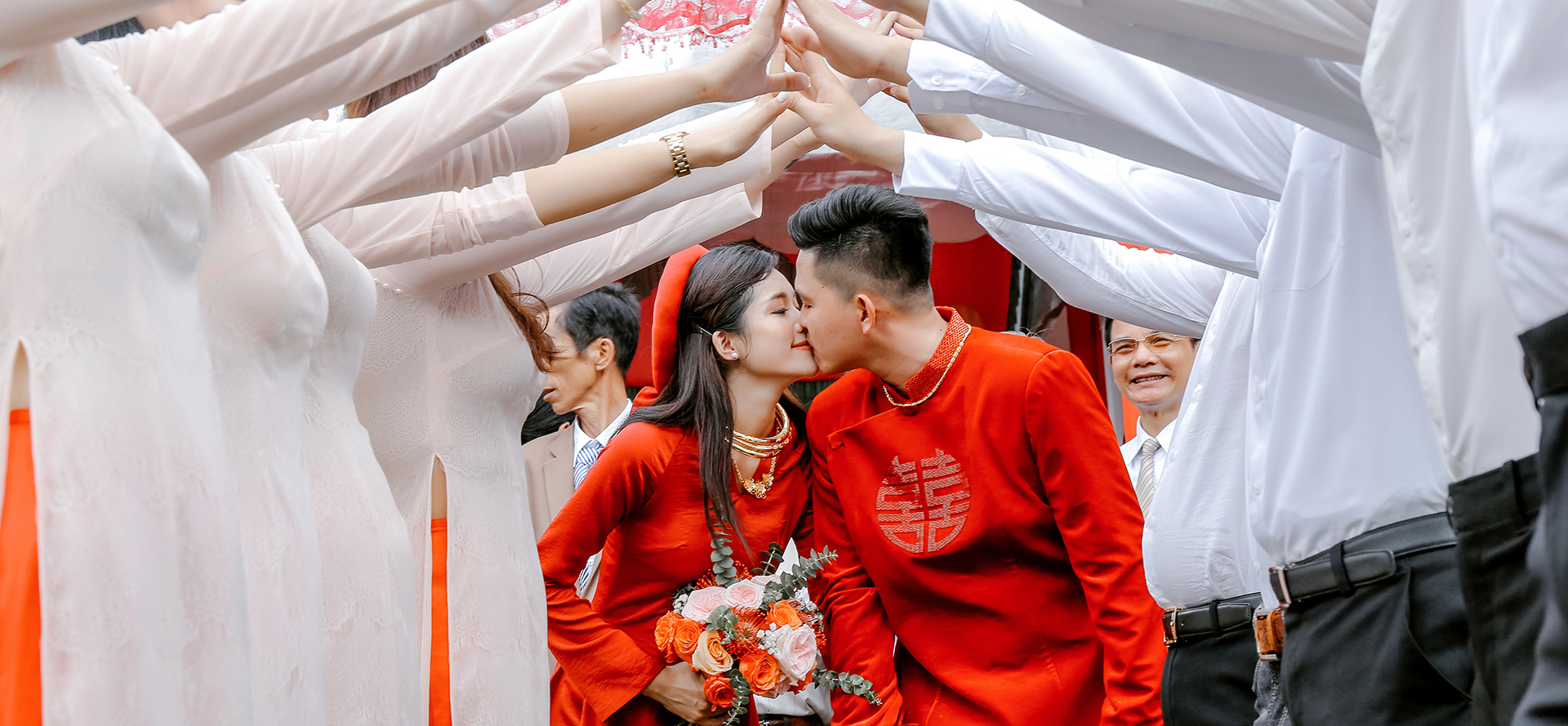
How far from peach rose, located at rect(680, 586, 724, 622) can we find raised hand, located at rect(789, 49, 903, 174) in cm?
121

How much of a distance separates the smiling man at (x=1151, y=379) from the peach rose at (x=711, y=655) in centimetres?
211

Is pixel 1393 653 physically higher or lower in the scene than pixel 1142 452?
higher

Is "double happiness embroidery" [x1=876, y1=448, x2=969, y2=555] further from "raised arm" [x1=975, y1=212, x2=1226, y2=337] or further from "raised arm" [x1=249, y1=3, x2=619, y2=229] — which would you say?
"raised arm" [x1=249, y1=3, x2=619, y2=229]

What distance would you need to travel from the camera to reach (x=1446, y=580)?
174 centimetres

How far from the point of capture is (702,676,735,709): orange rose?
10.8 feet

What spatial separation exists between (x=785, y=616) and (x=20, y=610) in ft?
6.88

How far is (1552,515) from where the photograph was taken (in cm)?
114

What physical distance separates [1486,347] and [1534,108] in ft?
0.99

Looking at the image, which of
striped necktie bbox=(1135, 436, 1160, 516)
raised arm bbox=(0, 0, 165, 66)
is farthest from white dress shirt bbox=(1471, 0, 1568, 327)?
striped necktie bbox=(1135, 436, 1160, 516)

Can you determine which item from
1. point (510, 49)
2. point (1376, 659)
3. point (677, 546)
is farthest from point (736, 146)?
point (1376, 659)

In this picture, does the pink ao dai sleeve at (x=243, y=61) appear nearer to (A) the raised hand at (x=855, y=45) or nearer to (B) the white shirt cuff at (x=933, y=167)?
(A) the raised hand at (x=855, y=45)

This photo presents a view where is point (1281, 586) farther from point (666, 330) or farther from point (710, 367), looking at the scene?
point (666, 330)

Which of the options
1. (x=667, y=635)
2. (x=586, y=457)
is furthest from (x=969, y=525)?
(x=586, y=457)

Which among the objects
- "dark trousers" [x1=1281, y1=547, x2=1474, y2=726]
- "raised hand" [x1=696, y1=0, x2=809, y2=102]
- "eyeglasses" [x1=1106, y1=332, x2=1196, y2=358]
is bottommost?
"dark trousers" [x1=1281, y1=547, x2=1474, y2=726]
